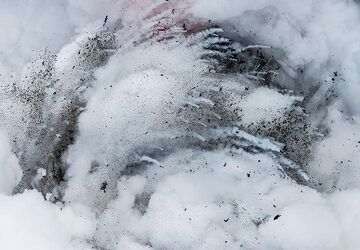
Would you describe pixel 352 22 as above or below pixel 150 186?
above

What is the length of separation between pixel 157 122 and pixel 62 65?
3648 millimetres

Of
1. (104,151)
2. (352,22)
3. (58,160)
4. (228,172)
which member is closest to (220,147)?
(228,172)

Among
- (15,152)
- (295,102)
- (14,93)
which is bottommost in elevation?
(15,152)

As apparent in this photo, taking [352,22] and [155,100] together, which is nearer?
[155,100]

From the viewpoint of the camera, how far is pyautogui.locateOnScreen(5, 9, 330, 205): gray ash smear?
17.6m

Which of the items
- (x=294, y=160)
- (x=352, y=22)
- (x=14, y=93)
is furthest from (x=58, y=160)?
(x=352, y=22)

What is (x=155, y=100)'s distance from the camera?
58.4 feet

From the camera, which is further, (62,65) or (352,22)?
(352,22)

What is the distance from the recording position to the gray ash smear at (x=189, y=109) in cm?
1756

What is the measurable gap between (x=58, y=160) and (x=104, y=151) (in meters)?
1.55

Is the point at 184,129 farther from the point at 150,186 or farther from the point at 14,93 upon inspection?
the point at 14,93

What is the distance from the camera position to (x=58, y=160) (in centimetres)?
1803

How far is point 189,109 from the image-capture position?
18234 mm

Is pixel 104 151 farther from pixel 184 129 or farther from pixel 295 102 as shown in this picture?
pixel 295 102
